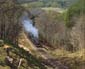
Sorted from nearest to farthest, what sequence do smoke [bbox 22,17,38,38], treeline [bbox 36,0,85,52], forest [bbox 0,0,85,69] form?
1. forest [bbox 0,0,85,69]
2. smoke [bbox 22,17,38,38]
3. treeline [bbox 36,0,85,52]

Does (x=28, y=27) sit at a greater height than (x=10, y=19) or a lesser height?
lesser

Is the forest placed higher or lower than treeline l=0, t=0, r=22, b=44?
lower

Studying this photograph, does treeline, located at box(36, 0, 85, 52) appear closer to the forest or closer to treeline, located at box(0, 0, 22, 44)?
the forest

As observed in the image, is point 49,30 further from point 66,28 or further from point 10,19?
point 10,19

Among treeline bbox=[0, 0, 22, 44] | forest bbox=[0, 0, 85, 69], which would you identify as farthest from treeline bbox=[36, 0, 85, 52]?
treeline bbox=[0, 0, 22, 44]

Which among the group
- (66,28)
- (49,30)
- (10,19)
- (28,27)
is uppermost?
(10,19)

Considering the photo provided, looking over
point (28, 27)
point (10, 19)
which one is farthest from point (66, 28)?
point (10, 19)

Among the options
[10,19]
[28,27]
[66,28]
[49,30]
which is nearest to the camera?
[10,19]

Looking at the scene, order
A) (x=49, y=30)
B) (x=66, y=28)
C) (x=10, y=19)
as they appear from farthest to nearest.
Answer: (x=49, y=30)
(x=66, y=28)
(x=10, y=19)

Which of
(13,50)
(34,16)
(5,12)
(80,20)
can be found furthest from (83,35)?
(13,50)

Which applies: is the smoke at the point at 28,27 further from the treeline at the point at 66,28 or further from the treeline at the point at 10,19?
the treeline at the point at 10,19
